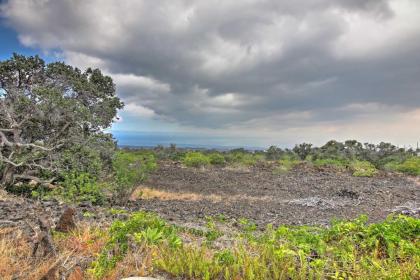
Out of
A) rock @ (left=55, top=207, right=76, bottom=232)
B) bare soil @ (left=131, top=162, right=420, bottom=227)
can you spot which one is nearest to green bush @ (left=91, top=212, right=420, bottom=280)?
rock @ (left=55, top=207, right=76, bottom=232)

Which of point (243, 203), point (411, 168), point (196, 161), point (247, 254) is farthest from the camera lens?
point (196, 161)

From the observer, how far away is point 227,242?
4.68 metres

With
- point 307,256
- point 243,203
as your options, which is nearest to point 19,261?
point 307,256

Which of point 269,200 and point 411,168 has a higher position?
point 411,168

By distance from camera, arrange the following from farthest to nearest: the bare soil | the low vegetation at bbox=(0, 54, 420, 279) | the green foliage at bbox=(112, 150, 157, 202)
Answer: the green foliage at bbox=(112, 150, 157, 202)
the bare soil
the low vegetation at bbox=(0, 54, 420, 279)

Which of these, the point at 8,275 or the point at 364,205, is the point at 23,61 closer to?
the point at 8,275

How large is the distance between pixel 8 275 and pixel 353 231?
12.6 ft

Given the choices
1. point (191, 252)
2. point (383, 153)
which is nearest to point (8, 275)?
point (191, 252)

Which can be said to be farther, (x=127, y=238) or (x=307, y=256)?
(x=127, y=238)

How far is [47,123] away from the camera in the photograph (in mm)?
12266

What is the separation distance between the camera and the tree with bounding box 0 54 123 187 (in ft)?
37.0

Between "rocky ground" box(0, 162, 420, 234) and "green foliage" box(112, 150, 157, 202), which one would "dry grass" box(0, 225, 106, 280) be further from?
"green foliage" box(112, 150, 157, 202)

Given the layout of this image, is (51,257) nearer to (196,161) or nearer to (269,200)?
(269,200)

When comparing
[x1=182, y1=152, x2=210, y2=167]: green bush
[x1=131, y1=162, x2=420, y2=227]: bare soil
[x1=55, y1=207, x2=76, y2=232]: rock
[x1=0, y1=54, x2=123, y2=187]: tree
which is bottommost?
[x1=131, y1=162, x2=420, y2=227]: bare soil
